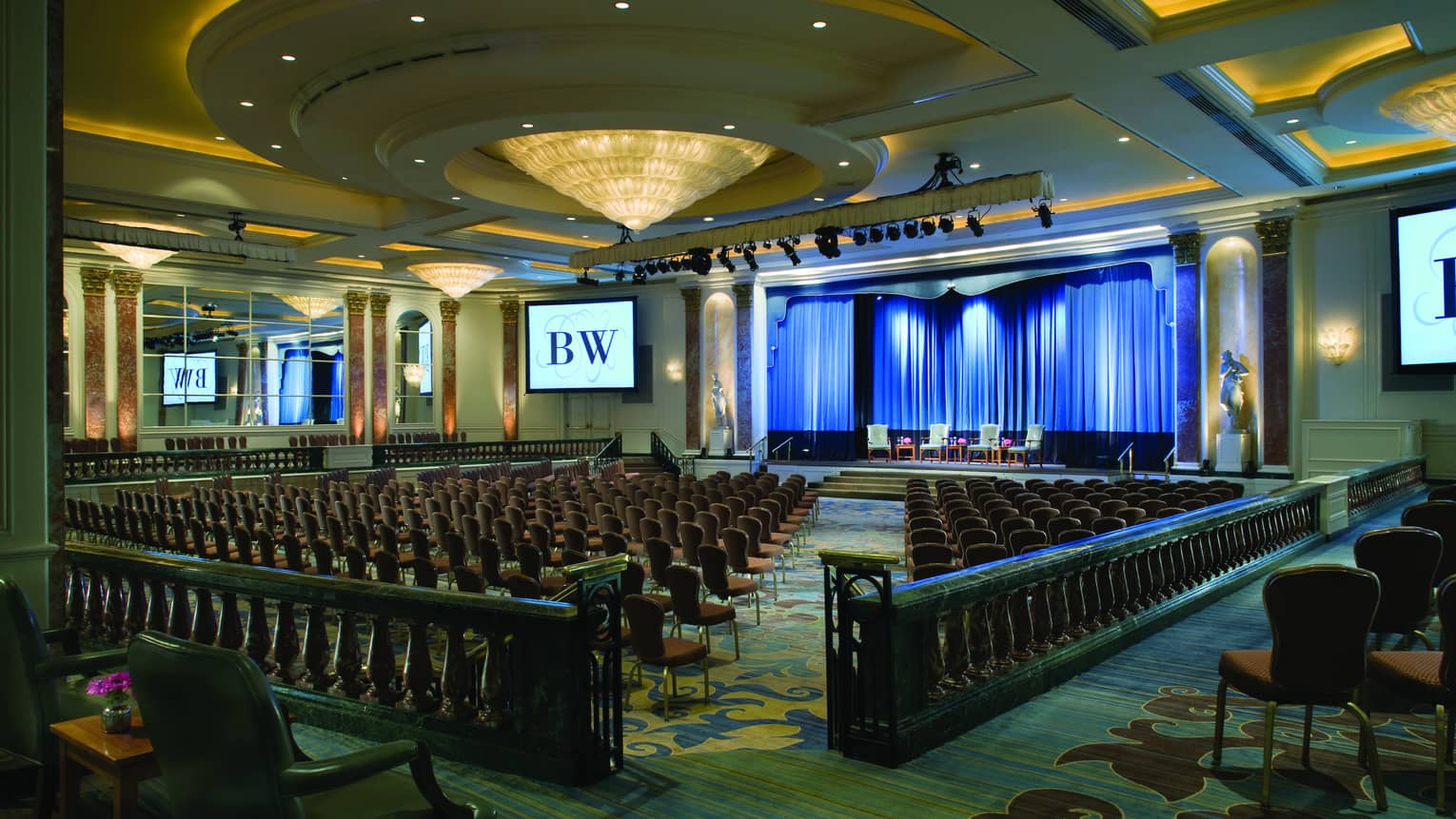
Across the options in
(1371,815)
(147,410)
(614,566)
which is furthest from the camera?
(147,410)

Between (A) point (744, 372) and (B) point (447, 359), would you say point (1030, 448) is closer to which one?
(A) point (744, 372)

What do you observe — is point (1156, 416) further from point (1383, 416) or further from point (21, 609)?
point (21, 609)

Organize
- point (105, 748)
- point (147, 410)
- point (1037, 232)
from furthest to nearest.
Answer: point (147, 410) < point (1037, 232) < point (105, 748)

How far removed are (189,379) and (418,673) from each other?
56.6 ft

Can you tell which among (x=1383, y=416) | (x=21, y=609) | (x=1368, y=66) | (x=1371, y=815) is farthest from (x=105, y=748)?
(x=1383, y=416)

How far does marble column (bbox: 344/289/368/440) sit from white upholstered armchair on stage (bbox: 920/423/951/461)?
38.6 feet

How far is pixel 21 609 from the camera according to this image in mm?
2885

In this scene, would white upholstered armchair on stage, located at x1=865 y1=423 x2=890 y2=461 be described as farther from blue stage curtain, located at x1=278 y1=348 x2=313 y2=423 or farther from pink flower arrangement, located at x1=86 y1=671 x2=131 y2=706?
pink flower arrangement, located at x1=86 y1=671 x2=131 y2=706

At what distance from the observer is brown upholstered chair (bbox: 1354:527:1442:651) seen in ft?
14.3

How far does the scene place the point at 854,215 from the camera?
1035cm

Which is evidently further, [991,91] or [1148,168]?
[1148,168]

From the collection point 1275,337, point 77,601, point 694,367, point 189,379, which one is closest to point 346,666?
point 77,601

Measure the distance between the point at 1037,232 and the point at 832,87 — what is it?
8547 mm

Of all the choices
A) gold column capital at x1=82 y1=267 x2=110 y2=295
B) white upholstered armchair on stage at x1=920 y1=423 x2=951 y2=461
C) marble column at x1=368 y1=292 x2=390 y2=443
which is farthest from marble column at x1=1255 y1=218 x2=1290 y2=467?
gold column capital at x1=82 y1=267 x2=110 y2=295
